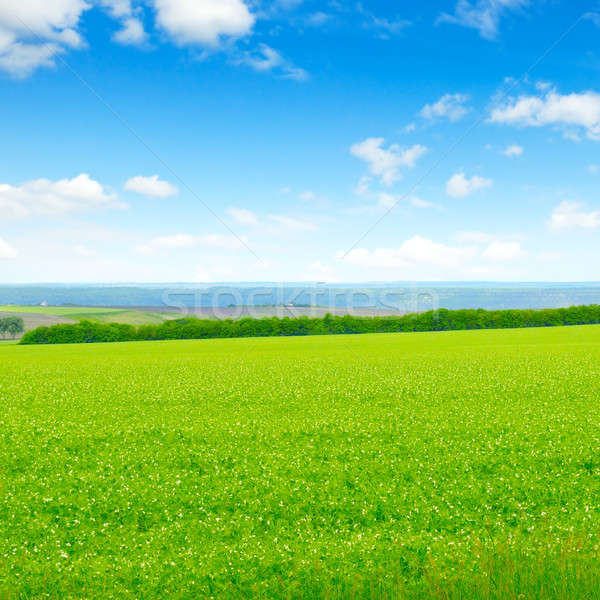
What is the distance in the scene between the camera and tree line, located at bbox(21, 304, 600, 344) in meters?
50.4

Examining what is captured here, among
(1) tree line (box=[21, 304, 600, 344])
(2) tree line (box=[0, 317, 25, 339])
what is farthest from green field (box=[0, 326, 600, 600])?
(2) tree line (box=[0, 317, 25, 339])

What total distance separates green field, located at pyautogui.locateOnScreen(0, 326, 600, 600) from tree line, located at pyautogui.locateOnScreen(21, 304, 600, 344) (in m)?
36.0

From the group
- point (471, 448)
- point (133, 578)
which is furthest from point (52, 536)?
point (471, 448)

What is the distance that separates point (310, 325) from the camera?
52781 mm

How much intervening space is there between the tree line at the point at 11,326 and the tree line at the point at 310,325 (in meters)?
13.0

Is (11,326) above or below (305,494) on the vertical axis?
above

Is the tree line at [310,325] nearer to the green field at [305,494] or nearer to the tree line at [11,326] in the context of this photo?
the tree line at [11,326]

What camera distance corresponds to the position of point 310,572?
23.0 ft

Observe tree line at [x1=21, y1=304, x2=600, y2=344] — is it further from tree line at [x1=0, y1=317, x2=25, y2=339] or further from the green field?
the green field

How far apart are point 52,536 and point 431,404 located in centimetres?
968

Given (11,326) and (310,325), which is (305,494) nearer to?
(310,325)

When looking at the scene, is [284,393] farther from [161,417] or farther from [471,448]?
[471,448]

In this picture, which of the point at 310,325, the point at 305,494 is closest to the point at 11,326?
the point at 310,325

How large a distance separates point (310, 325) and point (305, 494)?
43.9 m
